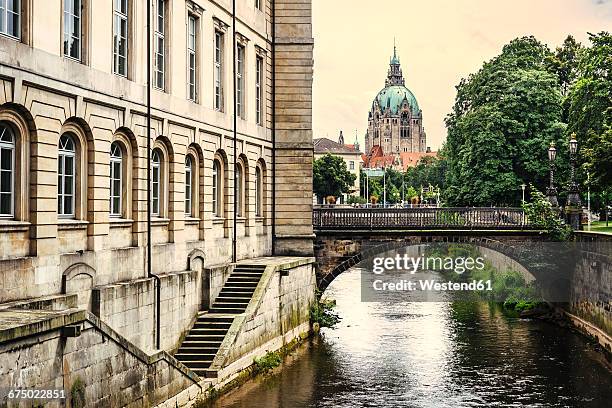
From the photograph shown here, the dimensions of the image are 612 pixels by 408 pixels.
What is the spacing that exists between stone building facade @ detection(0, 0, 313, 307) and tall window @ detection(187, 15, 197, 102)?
0.06m

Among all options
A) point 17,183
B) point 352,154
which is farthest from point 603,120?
point 352,154

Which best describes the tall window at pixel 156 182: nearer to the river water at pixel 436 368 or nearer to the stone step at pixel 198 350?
the stone step at pixel 198 350

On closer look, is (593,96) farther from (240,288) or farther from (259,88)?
(240,288)

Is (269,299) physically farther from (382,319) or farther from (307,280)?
(382,319)

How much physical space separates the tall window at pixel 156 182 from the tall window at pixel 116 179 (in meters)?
1.99

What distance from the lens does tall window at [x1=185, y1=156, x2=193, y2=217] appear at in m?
30.0

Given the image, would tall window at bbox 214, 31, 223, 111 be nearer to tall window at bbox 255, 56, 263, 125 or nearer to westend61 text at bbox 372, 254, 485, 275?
tall window at bbox 255, 56, 263, 125

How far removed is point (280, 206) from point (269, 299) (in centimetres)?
766

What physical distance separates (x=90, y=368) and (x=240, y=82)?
17.9 meters

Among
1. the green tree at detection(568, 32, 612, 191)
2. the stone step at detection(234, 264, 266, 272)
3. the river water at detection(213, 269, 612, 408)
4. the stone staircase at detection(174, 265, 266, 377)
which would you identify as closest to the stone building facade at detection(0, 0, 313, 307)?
the stone step at detection(234, 264, 266, 272)

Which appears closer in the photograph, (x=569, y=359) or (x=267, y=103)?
(x=569, y=359)

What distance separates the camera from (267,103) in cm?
3791

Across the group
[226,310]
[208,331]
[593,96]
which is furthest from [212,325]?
[593,96]

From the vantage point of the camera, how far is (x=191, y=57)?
98.7 feet
